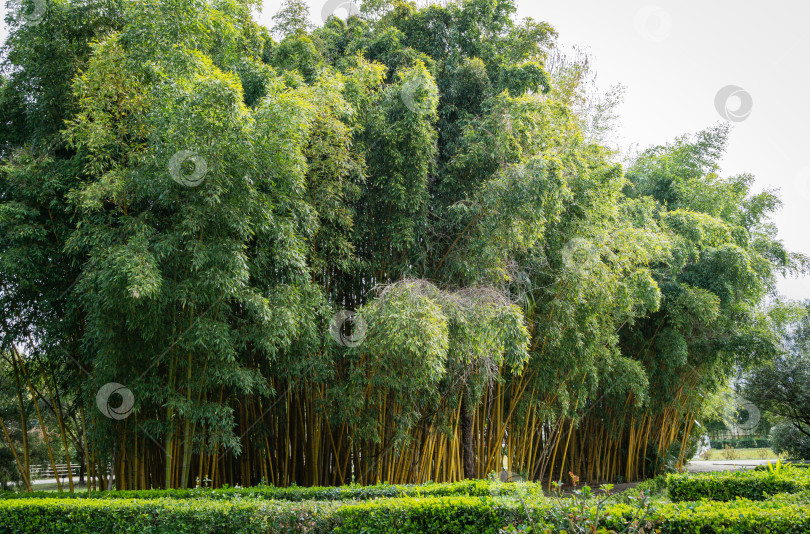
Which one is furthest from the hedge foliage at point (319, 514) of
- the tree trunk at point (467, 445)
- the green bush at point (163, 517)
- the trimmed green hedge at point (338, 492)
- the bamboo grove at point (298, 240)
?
the tree trunk at point (467, 445)

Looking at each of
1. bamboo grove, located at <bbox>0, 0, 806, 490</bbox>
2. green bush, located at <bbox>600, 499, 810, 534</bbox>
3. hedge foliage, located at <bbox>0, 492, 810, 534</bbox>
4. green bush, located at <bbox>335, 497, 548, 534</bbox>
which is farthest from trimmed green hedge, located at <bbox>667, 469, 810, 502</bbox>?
green bush, located at <bbox>335, 497, 548, 534</bbox>

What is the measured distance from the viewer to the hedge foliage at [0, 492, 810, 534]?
3350 millimetres

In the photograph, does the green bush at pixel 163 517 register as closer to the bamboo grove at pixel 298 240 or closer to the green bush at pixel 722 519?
the bamboo grove at pixel 298 240

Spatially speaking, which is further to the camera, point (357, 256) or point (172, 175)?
point (357, 256)

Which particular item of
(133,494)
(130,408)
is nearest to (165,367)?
(130,408)

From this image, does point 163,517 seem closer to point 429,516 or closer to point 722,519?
point 429,516

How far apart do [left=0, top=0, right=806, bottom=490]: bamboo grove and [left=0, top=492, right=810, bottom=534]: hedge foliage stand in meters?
0.87

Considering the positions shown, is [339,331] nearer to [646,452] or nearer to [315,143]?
[315,143]

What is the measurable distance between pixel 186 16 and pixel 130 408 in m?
3.26

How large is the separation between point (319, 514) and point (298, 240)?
2.26 meters

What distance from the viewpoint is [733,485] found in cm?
486

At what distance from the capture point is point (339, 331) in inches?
219

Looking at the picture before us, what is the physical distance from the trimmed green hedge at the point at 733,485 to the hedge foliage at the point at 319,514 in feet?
2.98

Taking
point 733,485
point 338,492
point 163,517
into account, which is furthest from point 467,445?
point 163,517
